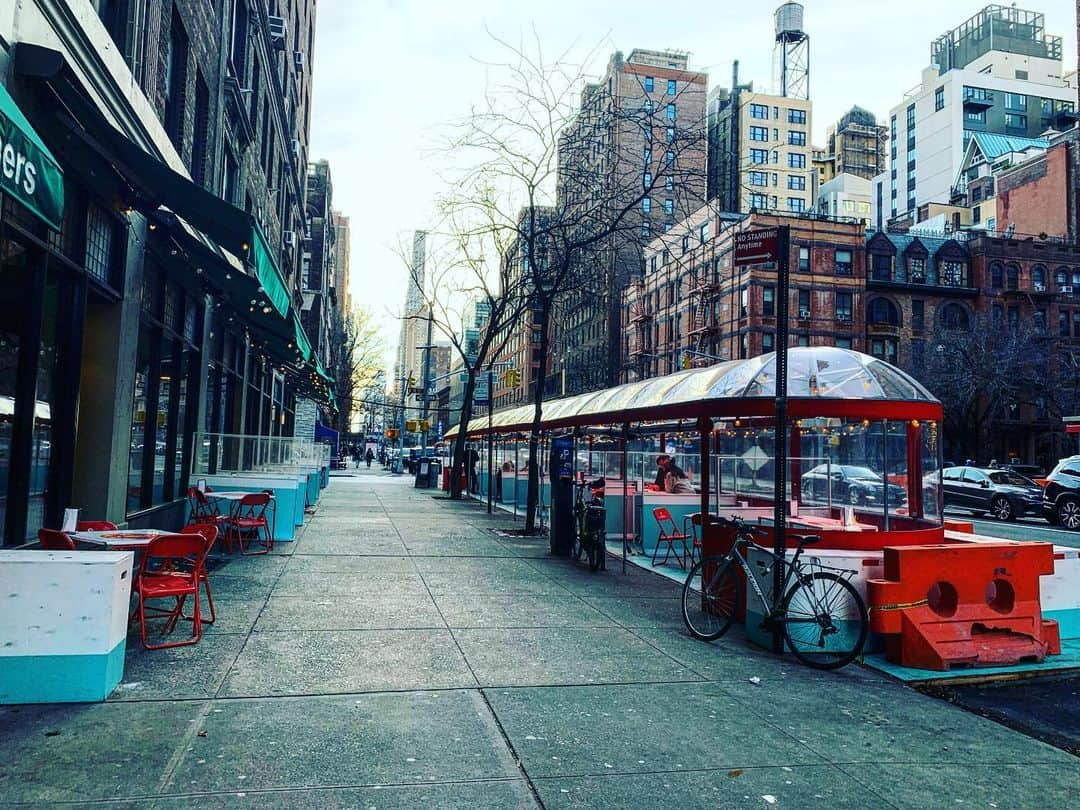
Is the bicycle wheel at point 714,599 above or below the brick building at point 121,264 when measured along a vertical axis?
below

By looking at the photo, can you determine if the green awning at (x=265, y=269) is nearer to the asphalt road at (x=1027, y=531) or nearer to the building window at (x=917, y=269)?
the asphalt road at (x=1027, y=531)

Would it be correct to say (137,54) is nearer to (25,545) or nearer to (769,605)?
(25,545)

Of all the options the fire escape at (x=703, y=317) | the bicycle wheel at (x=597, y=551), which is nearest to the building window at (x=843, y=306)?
the fire escape at (x=703, y=317)

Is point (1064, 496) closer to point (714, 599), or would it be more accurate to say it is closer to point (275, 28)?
point (714, 599)

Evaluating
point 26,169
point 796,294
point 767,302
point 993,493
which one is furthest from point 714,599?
point 796,294

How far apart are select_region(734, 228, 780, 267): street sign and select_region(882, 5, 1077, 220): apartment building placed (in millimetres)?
105492

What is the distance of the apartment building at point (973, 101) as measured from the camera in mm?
105750

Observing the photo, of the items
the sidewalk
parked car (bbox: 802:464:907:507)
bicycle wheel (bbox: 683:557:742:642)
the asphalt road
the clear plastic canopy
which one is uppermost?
the clear plastic canopy

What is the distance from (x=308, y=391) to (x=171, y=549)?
95.4 ft

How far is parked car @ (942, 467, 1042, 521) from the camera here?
24.5 m

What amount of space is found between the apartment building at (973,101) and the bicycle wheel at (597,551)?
10326 cm

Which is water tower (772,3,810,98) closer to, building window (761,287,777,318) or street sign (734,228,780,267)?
building window (761,287,777,318)

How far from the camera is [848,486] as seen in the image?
9492 mm

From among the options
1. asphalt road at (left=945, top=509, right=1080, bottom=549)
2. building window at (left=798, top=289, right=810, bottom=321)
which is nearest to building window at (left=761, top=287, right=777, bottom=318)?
building window at (left=798, top=289, right=810, bottom=321)
